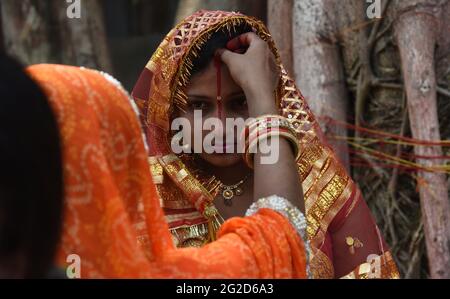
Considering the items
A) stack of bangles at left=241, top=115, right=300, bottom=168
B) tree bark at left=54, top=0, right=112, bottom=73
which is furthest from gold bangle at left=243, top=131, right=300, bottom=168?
tree bark at left=54, top=0, right=112, bottom=73

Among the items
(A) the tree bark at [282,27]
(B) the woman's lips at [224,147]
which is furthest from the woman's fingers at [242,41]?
(A) the tree bark at [282,27]

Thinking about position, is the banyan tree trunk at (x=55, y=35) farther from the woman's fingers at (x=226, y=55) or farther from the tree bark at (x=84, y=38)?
the woman's fingers at (x=226, y=55)

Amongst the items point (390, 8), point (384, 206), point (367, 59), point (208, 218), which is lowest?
point (384, 206)

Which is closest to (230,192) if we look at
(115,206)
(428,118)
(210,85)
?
(210,85)

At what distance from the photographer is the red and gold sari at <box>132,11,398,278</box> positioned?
2570 millimetres

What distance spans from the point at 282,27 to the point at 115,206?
11.9 feet

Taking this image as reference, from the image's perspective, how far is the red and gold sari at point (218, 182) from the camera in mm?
2570

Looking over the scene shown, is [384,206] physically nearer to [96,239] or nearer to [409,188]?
[409,188]

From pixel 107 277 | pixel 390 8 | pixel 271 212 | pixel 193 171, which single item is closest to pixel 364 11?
pixel 390 8

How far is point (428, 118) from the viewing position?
14.5ft

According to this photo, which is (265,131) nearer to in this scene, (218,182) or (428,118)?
(218,182)

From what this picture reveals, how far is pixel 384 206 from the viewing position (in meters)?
4.97

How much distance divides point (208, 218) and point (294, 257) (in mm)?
859

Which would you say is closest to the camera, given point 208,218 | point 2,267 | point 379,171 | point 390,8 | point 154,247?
point 2,267
